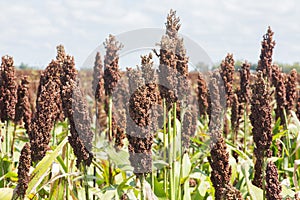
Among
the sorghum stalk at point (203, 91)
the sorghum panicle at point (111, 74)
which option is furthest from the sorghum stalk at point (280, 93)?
the sorghum panicle at point (111, 74)

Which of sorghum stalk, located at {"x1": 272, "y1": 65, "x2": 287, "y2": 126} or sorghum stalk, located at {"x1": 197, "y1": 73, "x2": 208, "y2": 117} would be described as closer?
sorghum stalk, located at {"x1": 272, "y1": 65, "x2": 287, "y2": 126}

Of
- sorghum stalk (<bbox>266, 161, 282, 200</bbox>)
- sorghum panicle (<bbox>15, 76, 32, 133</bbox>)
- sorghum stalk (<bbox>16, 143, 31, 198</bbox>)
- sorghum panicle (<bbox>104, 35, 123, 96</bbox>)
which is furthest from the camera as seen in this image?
sorghum panicle (<bbox>104, 35, 123, 96</bbox>)

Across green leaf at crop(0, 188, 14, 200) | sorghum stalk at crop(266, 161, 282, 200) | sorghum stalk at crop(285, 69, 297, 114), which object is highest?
sorghum stalk at crop(285, 69, 297, 114)

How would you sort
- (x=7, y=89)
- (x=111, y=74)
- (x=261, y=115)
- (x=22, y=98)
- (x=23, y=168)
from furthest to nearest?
1. (x=111, y=74)
2. (x=22, y=98)
3. (x=7, y=89)
4. (x=261, y=115)
5. (x=23, y=168)

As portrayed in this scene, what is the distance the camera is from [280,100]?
5.87 meters

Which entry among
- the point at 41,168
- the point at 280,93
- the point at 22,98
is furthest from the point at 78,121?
the point at 280,93

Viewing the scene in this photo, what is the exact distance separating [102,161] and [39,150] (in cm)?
224

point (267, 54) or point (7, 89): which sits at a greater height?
point (267, 54)

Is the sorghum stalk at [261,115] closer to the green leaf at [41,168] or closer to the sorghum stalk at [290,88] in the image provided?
the green leaf at [41,168]

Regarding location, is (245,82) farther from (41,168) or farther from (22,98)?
(41,168)

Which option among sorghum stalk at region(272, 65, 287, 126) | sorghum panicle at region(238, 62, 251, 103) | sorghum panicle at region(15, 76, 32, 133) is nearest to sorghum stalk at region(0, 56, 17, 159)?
sorghum panicle at region(15, 76, 32, 133)

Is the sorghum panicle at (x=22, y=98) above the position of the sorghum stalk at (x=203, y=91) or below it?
below

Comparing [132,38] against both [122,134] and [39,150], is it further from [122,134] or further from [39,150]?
[39,150]

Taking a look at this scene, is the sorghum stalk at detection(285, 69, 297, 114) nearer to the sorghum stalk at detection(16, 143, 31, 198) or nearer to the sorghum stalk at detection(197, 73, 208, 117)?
the sorghum stalk at detection(197, 73, 208, 117)
